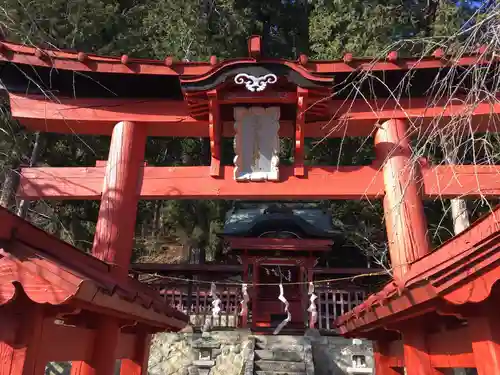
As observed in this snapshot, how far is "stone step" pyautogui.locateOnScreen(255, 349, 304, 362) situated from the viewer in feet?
29.1

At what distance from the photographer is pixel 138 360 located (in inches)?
228

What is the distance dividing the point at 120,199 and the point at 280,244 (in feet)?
23.9

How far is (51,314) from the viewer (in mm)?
Result: 2924

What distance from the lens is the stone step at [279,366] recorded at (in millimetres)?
8484

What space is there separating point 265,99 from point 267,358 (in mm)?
5924

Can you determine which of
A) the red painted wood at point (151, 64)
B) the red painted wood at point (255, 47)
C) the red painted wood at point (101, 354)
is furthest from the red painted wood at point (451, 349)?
the red painted wood at point (255, 47)

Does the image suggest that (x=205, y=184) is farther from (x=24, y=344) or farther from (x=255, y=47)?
(x=24, y=344)

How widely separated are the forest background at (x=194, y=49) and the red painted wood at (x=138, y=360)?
21.5 feet

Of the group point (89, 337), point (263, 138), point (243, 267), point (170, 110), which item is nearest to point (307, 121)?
point (263, 138)

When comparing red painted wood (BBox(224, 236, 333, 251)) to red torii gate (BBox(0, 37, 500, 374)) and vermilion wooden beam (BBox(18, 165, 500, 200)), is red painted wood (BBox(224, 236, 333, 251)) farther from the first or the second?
vermilion wooden beam (BBox(18, 165, 500, 200))

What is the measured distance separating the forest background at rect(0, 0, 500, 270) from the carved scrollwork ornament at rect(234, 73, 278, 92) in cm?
715

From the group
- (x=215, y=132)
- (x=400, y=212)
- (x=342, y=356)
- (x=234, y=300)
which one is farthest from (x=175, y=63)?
(x=234, y=300)

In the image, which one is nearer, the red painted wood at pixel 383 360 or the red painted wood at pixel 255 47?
the red painted wood at pixel 255 47

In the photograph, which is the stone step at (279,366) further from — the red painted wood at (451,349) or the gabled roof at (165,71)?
the gabled roof at (165,71)
